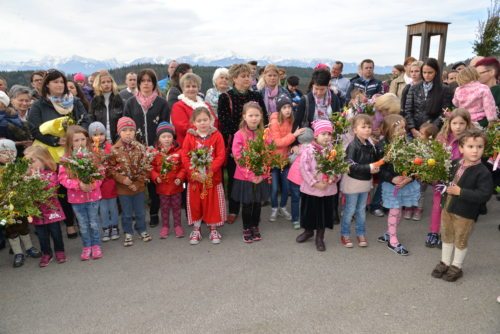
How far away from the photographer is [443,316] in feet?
11.2

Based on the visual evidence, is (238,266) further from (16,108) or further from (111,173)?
(16,108)

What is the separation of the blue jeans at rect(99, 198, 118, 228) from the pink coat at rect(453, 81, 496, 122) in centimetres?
593

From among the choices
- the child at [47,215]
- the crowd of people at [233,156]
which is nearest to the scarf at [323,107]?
the crowd of people at [233,156]

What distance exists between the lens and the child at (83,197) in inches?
181

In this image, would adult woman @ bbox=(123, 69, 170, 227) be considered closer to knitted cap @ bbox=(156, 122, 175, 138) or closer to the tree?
knitted cap @ bbox=(156, 122, 175, 138)

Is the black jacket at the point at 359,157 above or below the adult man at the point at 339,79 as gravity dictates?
below

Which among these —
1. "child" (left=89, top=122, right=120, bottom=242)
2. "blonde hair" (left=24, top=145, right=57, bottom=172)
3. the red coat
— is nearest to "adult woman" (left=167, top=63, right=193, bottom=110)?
the red coat

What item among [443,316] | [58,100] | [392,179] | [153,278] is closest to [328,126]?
[392,179]

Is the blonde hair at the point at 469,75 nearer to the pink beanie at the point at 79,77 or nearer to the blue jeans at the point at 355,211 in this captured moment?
the blue jeans at the point at 355,211

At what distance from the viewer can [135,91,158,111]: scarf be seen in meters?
5.79

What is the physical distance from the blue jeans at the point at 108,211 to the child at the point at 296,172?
2.77m

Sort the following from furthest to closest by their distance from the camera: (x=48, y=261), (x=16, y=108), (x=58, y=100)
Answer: (x=16, y=108), (x=58, y=100), (x=48, y=261)

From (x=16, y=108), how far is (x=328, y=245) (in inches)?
225

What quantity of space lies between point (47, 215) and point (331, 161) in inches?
149
